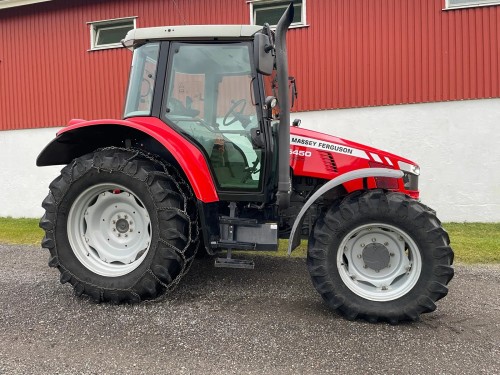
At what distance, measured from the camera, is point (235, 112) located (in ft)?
10.7

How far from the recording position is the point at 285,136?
2.98m

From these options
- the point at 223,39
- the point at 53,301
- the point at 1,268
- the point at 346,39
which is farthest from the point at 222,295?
the point at 346,39

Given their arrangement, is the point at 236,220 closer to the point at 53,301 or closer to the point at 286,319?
the point at 286,319

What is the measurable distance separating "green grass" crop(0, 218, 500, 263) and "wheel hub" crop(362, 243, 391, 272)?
1.48m

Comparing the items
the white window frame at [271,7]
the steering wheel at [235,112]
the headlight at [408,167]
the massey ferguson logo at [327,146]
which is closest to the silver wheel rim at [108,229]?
the steering wheel at [235,112]

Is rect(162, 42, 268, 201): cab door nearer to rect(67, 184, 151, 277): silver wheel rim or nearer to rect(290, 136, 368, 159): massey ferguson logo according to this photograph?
rect(290, 136, 368, 159): massey ferguson logo

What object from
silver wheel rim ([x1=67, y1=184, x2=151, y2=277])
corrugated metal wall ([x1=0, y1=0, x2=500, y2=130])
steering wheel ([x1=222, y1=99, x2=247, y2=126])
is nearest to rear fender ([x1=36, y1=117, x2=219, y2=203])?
steering wheel ([x1=222, y1=99, x2=247, y2=126])

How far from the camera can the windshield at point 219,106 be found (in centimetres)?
322

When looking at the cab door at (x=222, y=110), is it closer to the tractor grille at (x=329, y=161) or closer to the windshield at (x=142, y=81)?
the windshield at (x=142, y=81)

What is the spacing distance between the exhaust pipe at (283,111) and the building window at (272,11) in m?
5.67

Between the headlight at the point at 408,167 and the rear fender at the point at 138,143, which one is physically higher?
the rear fender at the point at 138,143

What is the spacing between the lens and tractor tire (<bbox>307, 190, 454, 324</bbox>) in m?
2.80

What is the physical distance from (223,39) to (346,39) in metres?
5.21

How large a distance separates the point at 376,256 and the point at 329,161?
873mm
